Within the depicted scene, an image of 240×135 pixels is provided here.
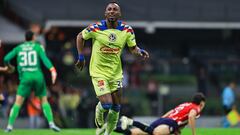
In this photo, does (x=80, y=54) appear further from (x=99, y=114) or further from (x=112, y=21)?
(x=99, y=114)

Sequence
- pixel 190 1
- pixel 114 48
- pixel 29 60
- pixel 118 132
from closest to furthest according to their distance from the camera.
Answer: pixel 114 48 < pixel 118 132 < pixel 29 60 < pixel 190 1

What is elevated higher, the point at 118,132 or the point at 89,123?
the point at 118,132

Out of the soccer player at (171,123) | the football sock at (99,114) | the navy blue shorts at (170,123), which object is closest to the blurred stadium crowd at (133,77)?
the soccer player at (171,123)

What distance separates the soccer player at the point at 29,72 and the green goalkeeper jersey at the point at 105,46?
409cm

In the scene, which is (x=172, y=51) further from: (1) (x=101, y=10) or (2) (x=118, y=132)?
(2) (x=118, y=132)

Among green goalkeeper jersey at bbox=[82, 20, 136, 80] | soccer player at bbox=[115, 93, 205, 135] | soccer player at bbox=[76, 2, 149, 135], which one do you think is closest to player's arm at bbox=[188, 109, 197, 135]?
soccer player at bbox=[115, 93, 205, 135]

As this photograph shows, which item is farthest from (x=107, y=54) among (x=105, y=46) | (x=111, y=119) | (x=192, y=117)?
(x=192, y=117)

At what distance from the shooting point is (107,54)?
14.3 meters

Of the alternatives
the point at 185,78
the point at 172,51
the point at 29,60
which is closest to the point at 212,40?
the point at 172,51

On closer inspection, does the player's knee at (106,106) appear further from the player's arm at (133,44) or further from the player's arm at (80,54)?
the player's arm at (133,44)

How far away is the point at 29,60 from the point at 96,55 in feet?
14.5

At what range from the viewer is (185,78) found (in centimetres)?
2998

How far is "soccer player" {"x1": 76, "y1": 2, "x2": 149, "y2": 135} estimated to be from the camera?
1415 cm

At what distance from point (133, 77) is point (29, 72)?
1205cm
